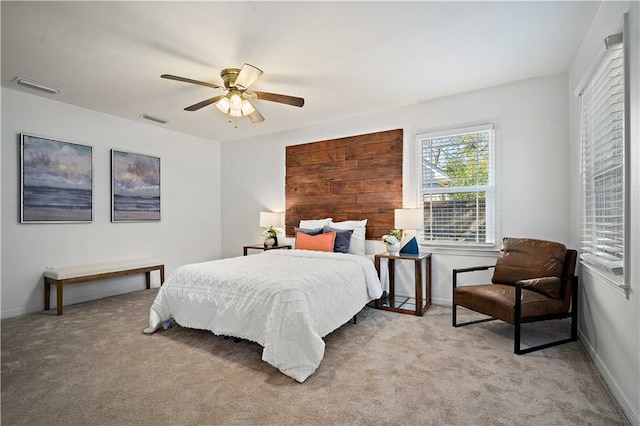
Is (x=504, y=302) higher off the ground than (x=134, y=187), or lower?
lower

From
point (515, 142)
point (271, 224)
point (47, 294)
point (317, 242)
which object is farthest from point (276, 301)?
point (47, 294)

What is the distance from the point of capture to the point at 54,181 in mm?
4012

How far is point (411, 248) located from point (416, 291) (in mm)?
568

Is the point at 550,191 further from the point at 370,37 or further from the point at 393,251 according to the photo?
the point at 370,37

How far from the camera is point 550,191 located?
11.1 feet

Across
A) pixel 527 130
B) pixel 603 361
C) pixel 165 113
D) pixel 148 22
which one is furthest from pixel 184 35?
pixel 603 361

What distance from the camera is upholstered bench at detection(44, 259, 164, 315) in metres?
3.72

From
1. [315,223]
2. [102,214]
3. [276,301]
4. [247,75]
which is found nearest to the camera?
[276,301]

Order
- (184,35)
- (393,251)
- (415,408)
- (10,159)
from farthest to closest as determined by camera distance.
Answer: (393,251), (10,159), (184,35), (415,408)

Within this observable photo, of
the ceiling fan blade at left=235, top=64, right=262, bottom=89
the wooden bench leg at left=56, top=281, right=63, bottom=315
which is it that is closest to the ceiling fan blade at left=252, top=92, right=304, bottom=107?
the ceiling fan blade at left=235, top=64, right=262, bottom=89

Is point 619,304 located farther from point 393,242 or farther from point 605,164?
point 393,242

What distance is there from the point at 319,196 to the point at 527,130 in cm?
281

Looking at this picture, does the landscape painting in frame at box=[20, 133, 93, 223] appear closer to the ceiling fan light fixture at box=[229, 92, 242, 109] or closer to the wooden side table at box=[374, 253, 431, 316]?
the ceiling fan light fixture at box=[229, 92, 242, 109]

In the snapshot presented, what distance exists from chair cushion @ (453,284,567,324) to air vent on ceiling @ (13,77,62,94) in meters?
4.96
